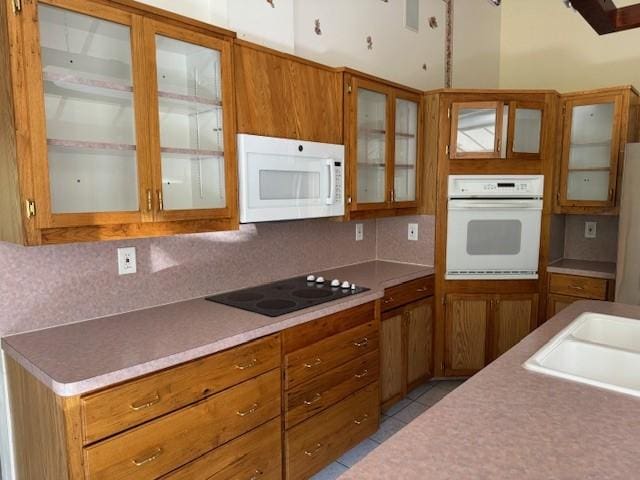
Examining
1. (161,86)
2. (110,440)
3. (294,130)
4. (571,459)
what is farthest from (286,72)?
(571,459)

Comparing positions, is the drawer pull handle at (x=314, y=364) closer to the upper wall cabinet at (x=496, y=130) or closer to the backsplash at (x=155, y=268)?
the backsplash at (x=155, y=268)

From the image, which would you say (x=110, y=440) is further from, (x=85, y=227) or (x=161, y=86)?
(x=161, y=86)

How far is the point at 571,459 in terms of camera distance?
89cm

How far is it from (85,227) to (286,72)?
4.04 feet

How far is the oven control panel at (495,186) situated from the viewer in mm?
3137

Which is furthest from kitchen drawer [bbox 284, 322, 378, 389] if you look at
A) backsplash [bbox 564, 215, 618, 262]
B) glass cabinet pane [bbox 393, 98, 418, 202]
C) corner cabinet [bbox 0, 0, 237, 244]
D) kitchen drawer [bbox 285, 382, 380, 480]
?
backsplash [bbox 564, 215, 618, 262]

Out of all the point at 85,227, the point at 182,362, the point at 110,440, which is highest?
the point at 85,227

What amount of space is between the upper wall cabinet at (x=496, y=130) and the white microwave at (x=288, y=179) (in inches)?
43.0

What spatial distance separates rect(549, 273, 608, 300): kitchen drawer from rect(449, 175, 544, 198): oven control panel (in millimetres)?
642

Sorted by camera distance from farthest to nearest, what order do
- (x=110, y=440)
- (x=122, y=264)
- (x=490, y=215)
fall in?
(x=490, y=215) < (x=122, y=264) < (x=110, y=440)

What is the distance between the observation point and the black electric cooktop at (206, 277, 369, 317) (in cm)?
210

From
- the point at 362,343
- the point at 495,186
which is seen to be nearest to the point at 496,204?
the point at 495,186

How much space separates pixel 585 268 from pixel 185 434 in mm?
2983

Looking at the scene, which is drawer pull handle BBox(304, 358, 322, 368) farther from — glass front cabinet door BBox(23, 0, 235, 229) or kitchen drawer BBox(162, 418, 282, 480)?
glass front cabinet door BBox(23, 0, 235, 229)
